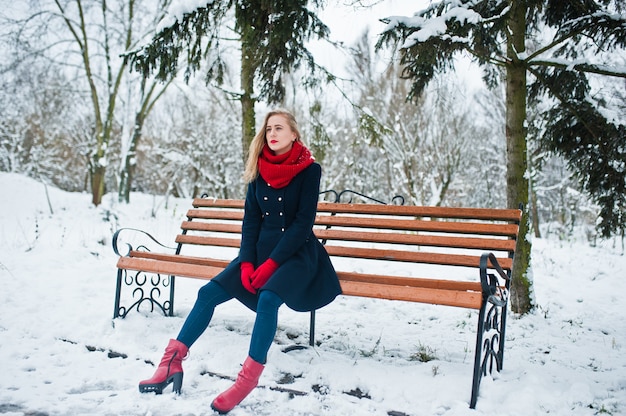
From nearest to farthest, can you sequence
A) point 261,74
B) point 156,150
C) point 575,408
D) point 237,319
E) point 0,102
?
point 575,408 → point 237,319 → point 261,74 → point 0,102 → point 156,150

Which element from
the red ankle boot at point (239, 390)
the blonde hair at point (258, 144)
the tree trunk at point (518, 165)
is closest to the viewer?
the red ankle boot at point (239, 390)

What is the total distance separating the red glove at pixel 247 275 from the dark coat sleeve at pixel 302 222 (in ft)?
0.56

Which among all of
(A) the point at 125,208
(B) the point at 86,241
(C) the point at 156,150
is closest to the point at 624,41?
(B) the point at 86,241

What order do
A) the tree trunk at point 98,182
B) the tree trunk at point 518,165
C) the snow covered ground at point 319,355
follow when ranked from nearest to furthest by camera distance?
the snow covered ground at point 319,355 → the tree trunk at point 518,165 → the tree trunk at point 98,182

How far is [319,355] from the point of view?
10.3 ft

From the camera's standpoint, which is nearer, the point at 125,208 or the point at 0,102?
the point at 0,102

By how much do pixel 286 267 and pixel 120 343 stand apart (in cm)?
149

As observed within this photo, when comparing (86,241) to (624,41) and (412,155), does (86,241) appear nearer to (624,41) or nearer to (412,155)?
(624,41)

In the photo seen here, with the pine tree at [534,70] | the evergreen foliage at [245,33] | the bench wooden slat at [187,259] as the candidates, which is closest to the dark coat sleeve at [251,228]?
the bench wooden slat at [187,259]

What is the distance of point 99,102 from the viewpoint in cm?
1520

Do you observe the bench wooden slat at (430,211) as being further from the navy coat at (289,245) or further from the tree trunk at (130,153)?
the tree trunk at (130,153)

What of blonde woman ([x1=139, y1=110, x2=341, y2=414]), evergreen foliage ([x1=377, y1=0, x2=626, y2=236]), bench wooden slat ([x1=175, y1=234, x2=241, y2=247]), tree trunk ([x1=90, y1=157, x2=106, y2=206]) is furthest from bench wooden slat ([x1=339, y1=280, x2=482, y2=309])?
tree trunk ([x1=90, y1=157, x2=106, y2=206])

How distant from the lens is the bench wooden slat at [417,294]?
2438 millimetres

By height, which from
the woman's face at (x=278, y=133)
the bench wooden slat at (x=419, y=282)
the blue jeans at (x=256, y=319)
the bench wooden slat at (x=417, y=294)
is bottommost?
the blue jeans at (x=256, y=319)
